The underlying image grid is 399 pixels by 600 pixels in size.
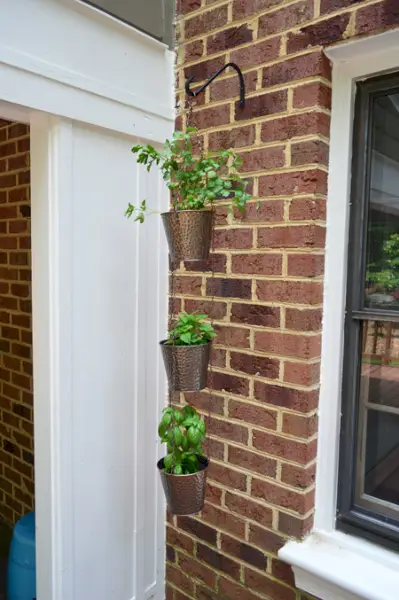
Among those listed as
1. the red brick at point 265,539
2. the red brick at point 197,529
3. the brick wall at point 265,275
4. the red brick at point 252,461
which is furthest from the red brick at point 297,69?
the red brick at point 265,539

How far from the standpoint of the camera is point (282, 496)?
140 centimetres

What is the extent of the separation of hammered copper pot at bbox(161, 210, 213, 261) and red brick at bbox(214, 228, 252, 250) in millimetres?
163

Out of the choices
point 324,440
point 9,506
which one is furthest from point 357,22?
point 9,506

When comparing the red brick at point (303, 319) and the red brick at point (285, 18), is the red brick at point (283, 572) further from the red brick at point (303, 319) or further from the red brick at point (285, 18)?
the red brick at point (285, 18)

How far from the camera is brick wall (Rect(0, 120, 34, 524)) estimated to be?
7.01 feet

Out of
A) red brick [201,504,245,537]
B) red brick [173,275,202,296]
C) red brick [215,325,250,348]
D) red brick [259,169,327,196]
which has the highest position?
red brick [259,169,327,196]

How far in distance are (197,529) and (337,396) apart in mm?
760

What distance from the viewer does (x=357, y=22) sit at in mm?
1204

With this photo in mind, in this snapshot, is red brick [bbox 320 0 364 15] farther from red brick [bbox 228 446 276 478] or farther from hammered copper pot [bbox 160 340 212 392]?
red brick [bbox 228 446 276 478]

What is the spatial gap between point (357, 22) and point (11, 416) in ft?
7.59

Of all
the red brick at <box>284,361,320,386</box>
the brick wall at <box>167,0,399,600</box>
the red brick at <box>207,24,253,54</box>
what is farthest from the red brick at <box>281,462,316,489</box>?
the red brick at <box>207,24,253,54</box>

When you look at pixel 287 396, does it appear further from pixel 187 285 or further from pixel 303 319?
pixel 187 285

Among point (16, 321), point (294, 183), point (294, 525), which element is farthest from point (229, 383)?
point (16, 321)

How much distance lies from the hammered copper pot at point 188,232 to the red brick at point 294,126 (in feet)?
1.03
